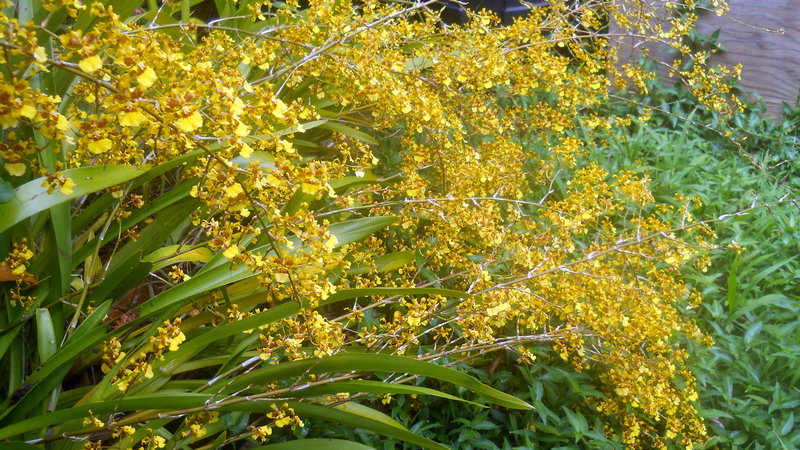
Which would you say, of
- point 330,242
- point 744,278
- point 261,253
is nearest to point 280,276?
point 330,242

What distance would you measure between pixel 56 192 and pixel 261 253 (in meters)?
0.59

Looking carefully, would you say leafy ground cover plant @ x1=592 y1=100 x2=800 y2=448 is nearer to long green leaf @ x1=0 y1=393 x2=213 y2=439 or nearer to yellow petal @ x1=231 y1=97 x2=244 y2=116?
long green leaf @ x1=0 y1=393 x2=213 y2=439

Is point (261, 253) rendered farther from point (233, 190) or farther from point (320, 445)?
point (233, 190)

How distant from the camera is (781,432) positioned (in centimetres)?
235

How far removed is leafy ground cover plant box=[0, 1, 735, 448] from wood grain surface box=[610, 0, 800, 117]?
2.07 m

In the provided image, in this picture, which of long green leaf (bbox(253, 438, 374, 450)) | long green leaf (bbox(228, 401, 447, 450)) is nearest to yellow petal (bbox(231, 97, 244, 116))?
long green leaf (bbox(228, 401, 447, 450))

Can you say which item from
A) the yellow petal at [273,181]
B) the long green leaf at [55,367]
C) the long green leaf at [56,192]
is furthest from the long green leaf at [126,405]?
the yellow petal at [273,181]

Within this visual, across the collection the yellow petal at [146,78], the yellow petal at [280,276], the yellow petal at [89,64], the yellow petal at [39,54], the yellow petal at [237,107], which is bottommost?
the yellow petal at [280,276]

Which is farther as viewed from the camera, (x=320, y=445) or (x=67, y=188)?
(x=320, y=445)

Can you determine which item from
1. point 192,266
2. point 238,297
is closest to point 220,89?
point 238,297

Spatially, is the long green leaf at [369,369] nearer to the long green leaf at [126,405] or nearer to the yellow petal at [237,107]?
the long green leaf at [126,405]

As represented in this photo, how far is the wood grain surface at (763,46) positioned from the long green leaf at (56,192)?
379 cm

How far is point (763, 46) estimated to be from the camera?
4.66 metres

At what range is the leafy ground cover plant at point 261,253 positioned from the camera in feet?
4.18
